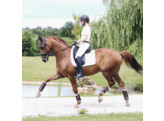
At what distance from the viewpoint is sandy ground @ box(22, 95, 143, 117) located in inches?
262

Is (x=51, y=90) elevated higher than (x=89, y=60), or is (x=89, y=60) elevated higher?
(x=89, y=60)

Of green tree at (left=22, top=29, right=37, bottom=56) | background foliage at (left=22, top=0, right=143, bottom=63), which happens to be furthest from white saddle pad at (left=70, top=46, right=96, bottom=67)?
background foliage at (left=22, top=0, right=143, bottom=63)

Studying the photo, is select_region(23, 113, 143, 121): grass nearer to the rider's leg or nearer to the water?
the rider's leg

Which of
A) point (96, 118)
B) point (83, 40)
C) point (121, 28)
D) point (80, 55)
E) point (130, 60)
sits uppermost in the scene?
point (121, 28)

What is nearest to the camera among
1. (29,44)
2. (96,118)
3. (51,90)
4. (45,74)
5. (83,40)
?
(96,118)

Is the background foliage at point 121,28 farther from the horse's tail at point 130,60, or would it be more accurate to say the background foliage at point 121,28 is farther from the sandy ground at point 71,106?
the horse's tail at point 130,60

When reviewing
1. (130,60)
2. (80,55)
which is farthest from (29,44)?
(130,60)

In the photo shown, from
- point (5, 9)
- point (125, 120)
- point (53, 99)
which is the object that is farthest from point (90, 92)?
point (5, 9)

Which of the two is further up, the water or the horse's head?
the horse's head

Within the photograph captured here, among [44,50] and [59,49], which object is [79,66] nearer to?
[59,49]

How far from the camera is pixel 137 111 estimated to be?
678cm

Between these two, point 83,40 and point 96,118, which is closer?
point 96,118

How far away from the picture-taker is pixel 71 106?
7.15 meters

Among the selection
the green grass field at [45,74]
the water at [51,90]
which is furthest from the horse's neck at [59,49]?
the green grass field at [45,74]
